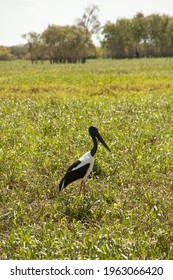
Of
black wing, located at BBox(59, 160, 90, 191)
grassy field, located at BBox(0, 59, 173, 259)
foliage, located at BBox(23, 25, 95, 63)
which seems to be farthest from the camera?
foliage, located at BBox(23, 25, 95, 63)

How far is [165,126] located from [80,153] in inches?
123

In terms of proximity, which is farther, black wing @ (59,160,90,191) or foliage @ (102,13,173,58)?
foliage @ (102,13,173,58)

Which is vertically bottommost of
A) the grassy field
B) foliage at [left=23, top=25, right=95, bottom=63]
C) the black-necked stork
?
the grassy field

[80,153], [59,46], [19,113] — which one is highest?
[59,46]

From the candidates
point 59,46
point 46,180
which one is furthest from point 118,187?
point 59,46

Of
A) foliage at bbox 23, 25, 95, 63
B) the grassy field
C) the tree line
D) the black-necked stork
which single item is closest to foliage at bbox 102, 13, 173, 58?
the tree line

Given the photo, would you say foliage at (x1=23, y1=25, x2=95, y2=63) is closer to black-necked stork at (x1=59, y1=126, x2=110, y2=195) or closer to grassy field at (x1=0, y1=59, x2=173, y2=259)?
grassy field at (x1=0, y1=59, x2=173, y2=259)

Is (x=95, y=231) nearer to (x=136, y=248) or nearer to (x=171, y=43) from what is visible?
(x=136, y=248)

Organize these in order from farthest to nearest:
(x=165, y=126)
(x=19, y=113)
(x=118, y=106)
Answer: (x=118, y=106), (x=19, y=113), (x=165, y=126)

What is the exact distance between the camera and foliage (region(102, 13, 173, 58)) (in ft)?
294

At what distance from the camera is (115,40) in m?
91.3

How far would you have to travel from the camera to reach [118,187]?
5434 mm

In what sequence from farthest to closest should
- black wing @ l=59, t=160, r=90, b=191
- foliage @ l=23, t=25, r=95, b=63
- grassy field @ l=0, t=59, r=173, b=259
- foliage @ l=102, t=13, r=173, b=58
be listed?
foliage @ l=102, t=13, r=173, b=58, foliage @ l=23, t=25, r=95, b=63, black wing @ l=59, t=160, r=90, b=191, grassy field @ l=0, t=59, r=173, b=259

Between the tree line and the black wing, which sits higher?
the tree line
